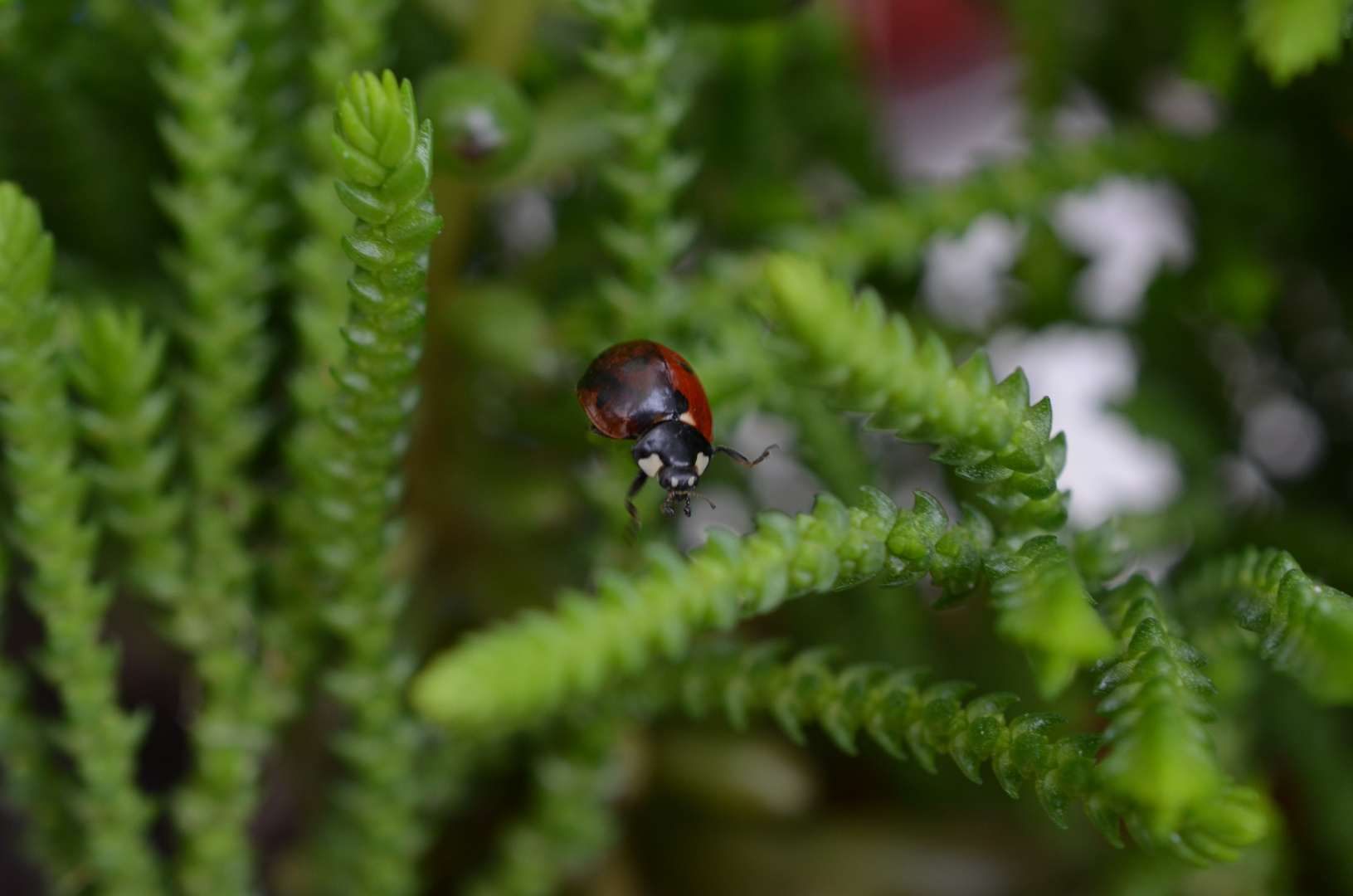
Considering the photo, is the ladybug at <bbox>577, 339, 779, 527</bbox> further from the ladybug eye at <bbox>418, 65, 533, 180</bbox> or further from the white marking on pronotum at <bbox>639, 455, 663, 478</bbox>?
the ladybug eye at <bbox>418, 65, 533, 180</bbox>

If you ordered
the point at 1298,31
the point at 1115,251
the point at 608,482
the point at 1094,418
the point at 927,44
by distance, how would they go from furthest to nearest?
the point at 927,44, the point at 1115,251, the point at 1094,418, the point at 608,482, the point at 1298,31

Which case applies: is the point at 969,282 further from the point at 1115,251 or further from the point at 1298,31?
the point at 1298,31

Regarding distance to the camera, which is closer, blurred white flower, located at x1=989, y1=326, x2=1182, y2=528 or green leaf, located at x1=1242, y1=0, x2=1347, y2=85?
green leaf, located at x1=1242, y1=0, x2=1347, y2=85

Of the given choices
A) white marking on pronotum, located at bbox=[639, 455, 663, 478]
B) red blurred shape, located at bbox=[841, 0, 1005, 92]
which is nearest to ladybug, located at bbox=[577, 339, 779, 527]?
white marking on pronotum, located at bbox=[639, 455, 663, 478]

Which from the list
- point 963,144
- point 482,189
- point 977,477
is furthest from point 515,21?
point 963,144

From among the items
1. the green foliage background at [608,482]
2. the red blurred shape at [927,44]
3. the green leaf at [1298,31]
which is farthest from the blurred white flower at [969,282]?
the red blurred shape at [927,44]

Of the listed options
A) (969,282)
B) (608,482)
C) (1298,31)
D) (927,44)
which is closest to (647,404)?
(608,482)
